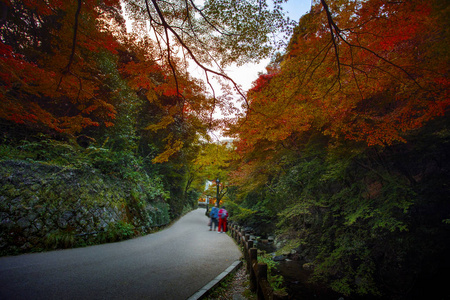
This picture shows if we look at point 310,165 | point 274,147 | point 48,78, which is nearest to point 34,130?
point 48,78

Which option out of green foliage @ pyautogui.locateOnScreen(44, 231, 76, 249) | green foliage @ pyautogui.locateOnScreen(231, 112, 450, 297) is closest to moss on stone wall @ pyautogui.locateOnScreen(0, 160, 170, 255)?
green foliage @ pyautogui.locateOnScreen(44, 231, 76, 249)

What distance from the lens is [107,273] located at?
11.4ft

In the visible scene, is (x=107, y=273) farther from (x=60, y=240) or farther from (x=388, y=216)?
(x=388, y=216)

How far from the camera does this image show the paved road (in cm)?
271

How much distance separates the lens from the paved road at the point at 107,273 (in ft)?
8.89

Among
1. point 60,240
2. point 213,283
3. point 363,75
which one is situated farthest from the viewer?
point 60,240

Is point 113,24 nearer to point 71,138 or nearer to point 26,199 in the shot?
point 71,138

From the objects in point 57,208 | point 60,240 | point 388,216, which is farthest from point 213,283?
point 57,208

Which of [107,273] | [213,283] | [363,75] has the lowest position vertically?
[213,283]

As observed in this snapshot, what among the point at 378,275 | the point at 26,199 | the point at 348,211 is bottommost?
the point at 378,275

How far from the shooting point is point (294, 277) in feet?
19.0

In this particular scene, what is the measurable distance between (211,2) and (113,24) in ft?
36.1

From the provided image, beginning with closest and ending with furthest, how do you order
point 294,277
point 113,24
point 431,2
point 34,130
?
point 431,2 → point 294,277 → point 34,130 → point 113,24

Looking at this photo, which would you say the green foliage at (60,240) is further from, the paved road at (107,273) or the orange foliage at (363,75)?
the orange foliage at (363,75)
